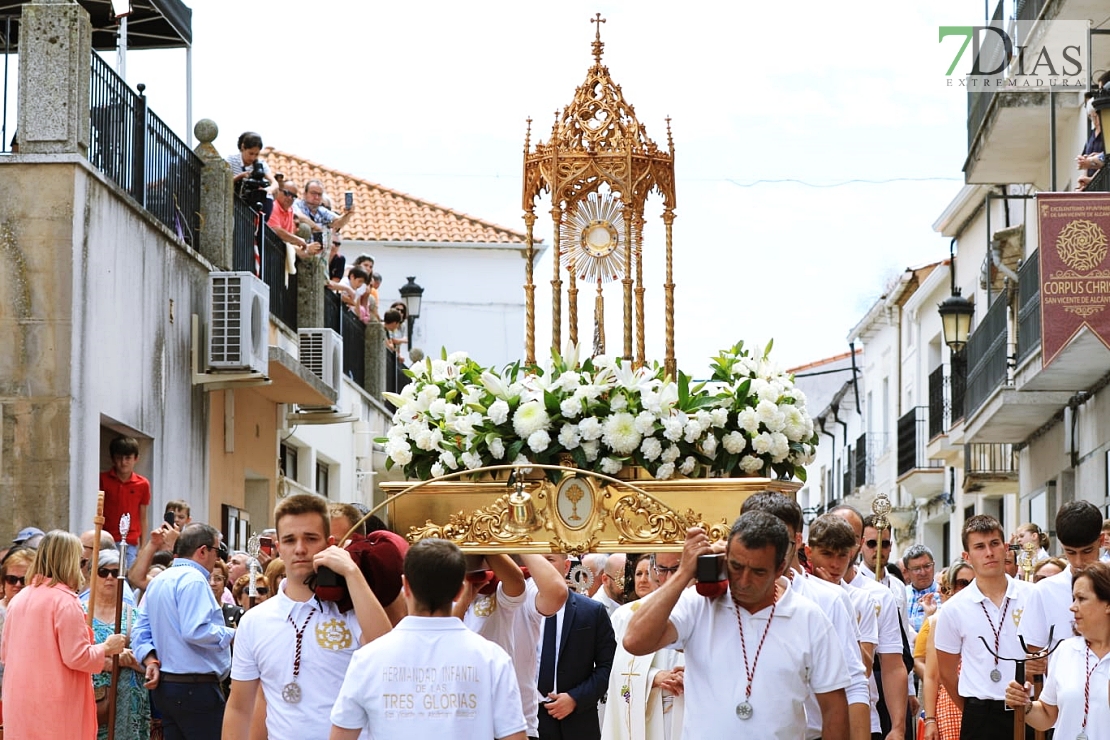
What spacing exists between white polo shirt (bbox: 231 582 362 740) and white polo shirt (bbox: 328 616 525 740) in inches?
33.5

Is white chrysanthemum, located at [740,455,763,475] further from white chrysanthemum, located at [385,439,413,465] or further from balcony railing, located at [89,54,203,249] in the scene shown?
balcony railing, located at [89,54,203,249]

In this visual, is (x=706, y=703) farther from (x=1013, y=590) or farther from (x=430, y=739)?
(x=1013, y=590)

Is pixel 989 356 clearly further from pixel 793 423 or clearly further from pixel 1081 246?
pixel 793 423

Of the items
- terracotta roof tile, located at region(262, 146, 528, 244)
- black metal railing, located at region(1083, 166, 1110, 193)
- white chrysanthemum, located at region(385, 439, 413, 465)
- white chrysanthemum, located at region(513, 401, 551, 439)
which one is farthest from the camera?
terracotta roof tile, located at region(262, 146, 528, 244)

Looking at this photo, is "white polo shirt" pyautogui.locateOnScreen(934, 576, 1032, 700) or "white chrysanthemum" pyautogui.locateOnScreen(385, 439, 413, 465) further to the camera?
"white polo shirt" pyautogui.locateOnScreen(934, 576, 1032, 700)

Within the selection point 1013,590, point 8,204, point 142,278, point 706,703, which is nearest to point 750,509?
point 706,703

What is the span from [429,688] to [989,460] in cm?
2265

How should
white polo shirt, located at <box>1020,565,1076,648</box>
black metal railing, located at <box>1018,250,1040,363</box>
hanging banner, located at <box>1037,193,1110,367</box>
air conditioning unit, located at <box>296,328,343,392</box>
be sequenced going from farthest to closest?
air conditioning unit, located at <box>296,328,343,392</box>, black metal railing, located at <box>1018,250,1040,363</box>, hanging banner, located at <box>1037,193,1110,367</box>, white polo shirt, located at <box>1020,565,1076,648</box>

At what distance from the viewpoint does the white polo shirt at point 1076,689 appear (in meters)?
7.51

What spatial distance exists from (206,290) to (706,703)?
12.7 metres

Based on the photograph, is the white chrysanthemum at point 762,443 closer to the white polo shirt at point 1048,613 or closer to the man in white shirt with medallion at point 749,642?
the man in white shirt with medallion at point 749,642

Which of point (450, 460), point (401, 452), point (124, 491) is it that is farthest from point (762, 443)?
point (124, 491)

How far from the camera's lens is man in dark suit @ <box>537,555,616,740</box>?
9.53 meters

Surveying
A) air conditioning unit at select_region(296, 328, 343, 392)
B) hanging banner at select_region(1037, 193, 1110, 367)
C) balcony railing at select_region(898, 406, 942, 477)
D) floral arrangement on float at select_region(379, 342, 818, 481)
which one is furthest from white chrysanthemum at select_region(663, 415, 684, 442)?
balcony railing at select_region(898, 406, 942, 477)
